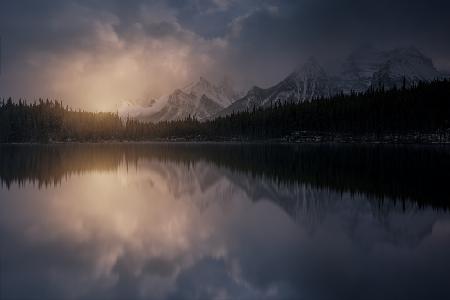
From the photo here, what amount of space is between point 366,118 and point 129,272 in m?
143

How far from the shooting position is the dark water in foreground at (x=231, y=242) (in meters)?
13.2

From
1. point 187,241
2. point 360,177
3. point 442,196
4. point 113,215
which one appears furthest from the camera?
point 360,177

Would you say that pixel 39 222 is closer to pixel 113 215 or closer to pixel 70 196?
pixel 113 215

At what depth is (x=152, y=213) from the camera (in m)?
25.8

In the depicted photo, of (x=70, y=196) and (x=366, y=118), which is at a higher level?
(x=366, y=118)

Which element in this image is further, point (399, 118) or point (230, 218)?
point (399, 118)

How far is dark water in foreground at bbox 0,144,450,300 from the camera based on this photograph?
43.4 feet

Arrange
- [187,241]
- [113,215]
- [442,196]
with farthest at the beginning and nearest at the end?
1. [442,196]
2. [113,215]
3. [187,241]

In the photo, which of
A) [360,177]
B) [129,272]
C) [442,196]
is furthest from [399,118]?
[129,272]

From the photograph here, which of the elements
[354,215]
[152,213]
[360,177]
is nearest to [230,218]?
[152,213]

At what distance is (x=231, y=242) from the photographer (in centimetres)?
1867

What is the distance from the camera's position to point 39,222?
2286 cm

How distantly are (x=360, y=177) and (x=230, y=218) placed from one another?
775 inches

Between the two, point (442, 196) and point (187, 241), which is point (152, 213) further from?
point (442, 196)
